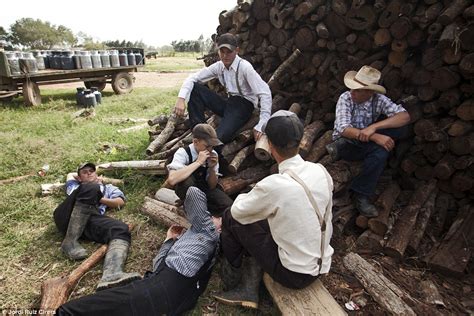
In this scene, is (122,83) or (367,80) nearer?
(367,80)

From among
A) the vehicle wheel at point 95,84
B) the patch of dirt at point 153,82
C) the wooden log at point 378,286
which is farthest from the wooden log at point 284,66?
the patch of dirt at point 153,82

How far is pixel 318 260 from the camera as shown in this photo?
242 cm

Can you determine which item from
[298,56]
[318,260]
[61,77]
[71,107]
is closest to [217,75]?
[298,56]

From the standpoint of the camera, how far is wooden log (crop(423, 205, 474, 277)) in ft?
10.1

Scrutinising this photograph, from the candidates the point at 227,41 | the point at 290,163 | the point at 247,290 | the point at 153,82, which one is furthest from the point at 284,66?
the point at 153,82

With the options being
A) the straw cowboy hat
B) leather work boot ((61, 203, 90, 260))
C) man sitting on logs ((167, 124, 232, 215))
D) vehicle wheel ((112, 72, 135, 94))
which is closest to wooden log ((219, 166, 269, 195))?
man sitting on logs ((167, 124, 232, 215))

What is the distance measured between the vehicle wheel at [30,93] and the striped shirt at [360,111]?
9414 millimetres

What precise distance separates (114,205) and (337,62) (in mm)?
3673

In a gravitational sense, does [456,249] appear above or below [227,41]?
below

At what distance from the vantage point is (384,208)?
11.8ft

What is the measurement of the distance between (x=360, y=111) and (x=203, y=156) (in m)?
2.02

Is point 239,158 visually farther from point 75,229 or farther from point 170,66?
point 170,66

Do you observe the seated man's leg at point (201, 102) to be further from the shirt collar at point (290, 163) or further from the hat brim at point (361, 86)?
the shirt collar at point (290, 163)

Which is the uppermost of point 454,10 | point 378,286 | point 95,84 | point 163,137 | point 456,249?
point 454,10
